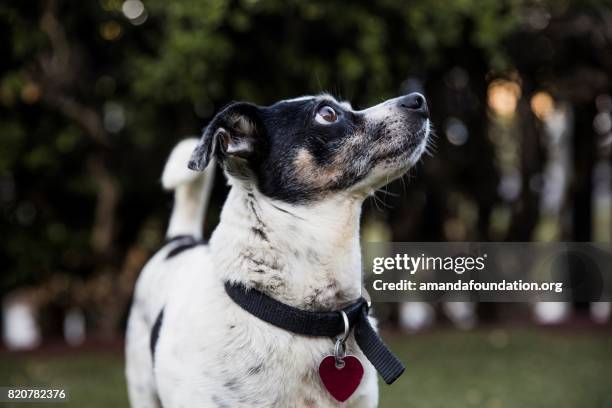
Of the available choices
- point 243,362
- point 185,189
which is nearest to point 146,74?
point 185,189

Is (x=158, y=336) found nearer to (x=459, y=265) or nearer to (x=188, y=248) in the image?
(x=188, y=248)

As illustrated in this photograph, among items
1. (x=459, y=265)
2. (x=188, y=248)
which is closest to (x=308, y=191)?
(x=188, y=248)

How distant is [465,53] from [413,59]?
108cm

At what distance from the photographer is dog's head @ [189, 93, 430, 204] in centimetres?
286

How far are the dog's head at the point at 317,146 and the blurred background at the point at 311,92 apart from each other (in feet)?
11.7

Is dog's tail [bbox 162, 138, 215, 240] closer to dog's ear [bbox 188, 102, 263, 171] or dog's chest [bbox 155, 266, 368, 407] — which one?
dog's ear [bbox 188, 102, 263, 171]

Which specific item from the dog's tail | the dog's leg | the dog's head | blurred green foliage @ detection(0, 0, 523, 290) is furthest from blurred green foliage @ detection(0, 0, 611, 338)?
the dog's head

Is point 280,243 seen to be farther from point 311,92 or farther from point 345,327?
point 311,92

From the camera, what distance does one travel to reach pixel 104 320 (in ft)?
29.5

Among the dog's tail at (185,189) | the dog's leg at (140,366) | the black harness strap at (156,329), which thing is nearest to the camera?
the black harness strap at (156,329)

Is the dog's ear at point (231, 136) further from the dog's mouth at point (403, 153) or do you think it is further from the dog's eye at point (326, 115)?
the dog's mouth at point (403, 153)

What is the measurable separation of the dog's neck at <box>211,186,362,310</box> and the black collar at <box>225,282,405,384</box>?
0.04 m

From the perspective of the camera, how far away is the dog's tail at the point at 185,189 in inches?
158

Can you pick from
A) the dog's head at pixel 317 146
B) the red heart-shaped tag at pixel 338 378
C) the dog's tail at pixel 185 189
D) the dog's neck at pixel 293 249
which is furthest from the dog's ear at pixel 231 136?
the dog's tail at pixel 185 189
